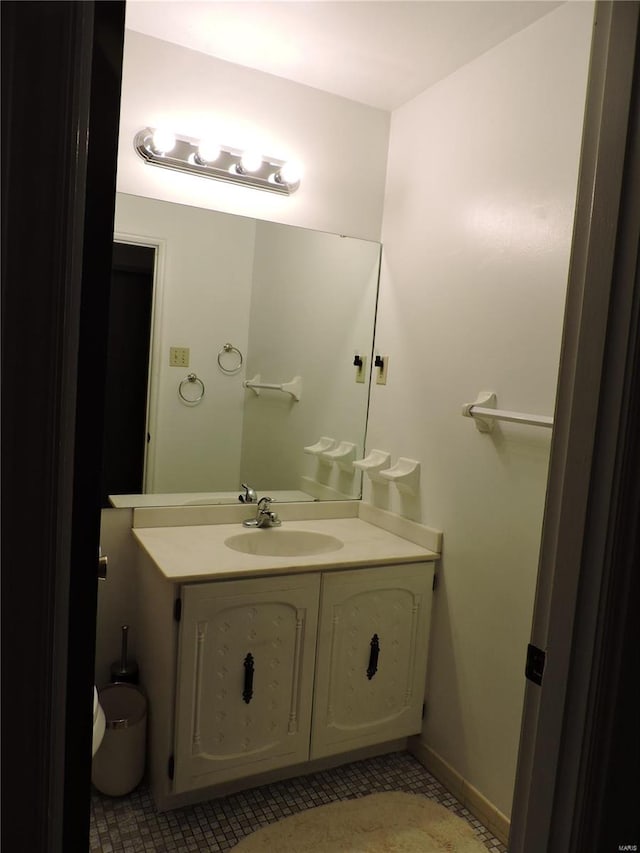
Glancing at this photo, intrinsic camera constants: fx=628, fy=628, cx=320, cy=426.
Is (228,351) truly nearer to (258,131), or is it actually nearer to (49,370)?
(258,131)

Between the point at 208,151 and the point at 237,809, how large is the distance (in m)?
2.17

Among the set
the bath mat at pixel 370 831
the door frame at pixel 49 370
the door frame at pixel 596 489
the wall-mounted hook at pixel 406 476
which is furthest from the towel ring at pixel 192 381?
the door frame at pixel 49 370

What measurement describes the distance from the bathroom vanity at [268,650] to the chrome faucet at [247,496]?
0.13 metres

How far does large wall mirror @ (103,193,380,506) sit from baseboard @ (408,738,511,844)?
98 centimetres

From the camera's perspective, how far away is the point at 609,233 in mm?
866

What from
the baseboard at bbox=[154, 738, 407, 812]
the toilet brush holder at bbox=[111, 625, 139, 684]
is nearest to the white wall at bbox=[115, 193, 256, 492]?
the toilet brush holder at bbox=[111, 625, 139, 684]

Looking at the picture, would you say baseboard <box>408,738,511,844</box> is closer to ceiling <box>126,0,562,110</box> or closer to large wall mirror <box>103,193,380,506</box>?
large wall mirror <box>103,193,380,506</box>

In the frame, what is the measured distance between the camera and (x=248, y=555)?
6.53 ft

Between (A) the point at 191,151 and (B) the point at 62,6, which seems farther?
(A) the point at 191,151

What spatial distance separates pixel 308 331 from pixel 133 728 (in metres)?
1.54

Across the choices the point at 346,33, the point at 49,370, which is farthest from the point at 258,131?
the point at 49,370

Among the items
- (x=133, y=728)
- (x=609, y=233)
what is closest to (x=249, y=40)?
(x=609, y=233)

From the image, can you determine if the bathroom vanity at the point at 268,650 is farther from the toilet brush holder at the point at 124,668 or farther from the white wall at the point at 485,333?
the white wall at the point at 485,333

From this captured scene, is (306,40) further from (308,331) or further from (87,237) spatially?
(87,237)
